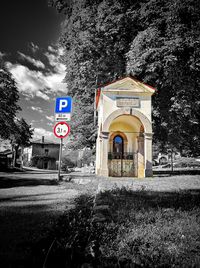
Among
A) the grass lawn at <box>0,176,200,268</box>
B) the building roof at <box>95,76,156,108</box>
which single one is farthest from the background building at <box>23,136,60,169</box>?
the grass lawn at <box>0,176,200,268</box>

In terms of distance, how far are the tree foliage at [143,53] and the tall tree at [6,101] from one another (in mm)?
8739

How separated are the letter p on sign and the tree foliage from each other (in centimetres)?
304

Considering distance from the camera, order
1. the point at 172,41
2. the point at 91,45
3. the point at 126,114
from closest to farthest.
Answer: the point at 172,41, the point at 91,45, the point at 126,114

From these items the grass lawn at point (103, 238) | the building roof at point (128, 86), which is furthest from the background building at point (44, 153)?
the grass lawn at point (103, 238)

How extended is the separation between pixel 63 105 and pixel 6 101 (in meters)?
17.9

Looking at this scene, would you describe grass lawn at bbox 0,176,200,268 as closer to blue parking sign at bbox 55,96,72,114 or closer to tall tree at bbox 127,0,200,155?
tall tree at bbox 127,0,200,155

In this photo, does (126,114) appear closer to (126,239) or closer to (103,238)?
(126,239)

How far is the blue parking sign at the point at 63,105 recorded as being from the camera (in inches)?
357

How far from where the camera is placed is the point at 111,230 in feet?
9.62

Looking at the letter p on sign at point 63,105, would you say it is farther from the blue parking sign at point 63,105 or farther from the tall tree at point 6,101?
the tall tree at point 6,101

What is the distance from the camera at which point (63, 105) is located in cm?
910

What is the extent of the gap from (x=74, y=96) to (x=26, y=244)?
18.8 m

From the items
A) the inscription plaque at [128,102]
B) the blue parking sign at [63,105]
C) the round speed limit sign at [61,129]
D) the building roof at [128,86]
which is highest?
the building roof at [128,86]

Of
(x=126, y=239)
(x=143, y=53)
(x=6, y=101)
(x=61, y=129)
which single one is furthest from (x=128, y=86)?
(x=6, y=101)
